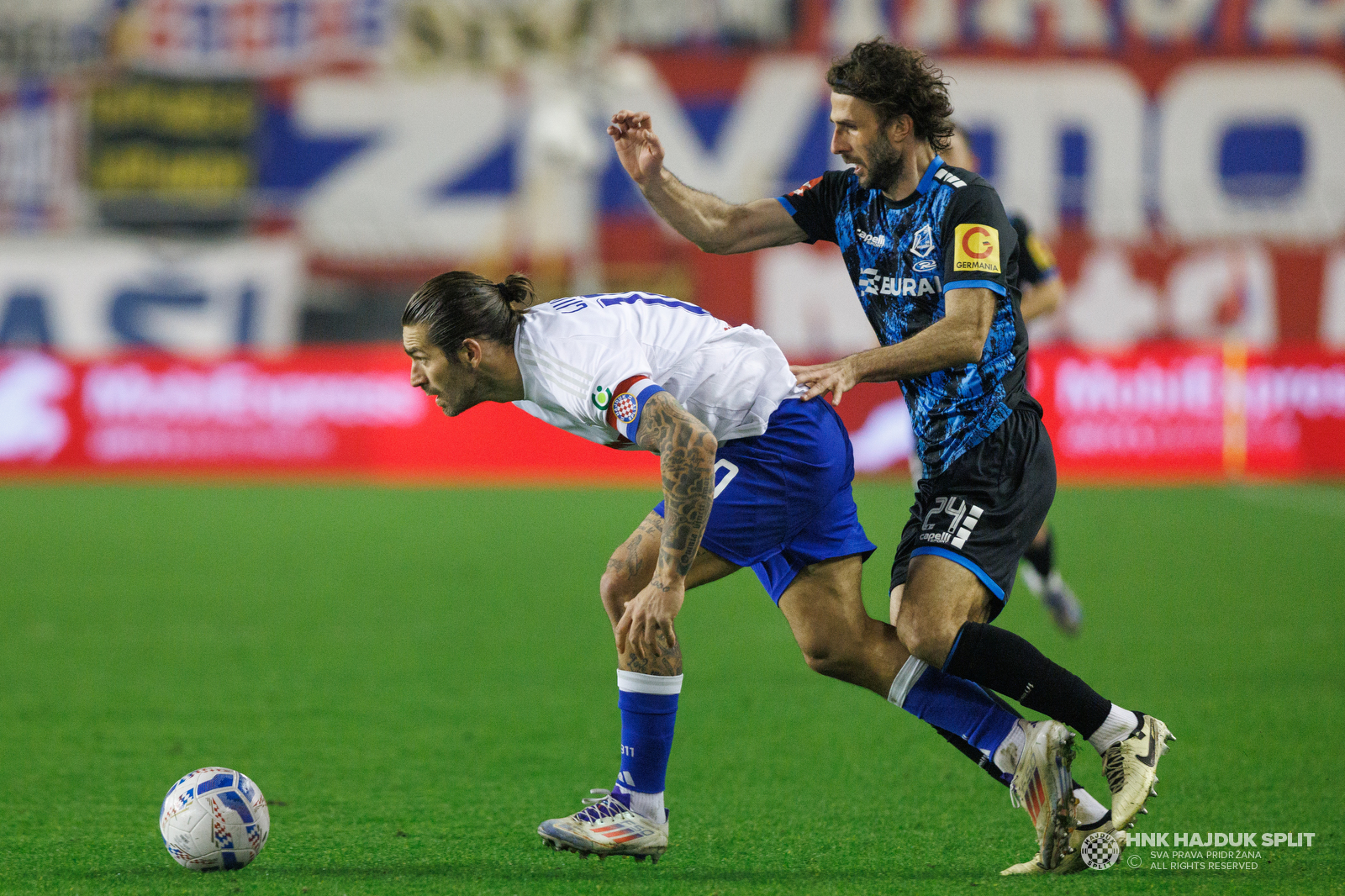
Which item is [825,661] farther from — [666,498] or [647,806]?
[666,498]

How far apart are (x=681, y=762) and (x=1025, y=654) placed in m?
1.69

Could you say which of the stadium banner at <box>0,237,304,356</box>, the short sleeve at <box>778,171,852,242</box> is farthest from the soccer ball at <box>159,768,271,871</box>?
the stadium banner at <box>0,237,304,356</box>

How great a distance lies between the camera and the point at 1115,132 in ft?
81.6

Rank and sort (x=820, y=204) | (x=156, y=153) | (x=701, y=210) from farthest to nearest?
1. (x=156, y=153)
2. (x=701, y=210)
3. (x=820, y=204)

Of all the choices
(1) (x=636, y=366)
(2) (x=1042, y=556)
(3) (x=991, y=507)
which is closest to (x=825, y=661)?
(3) (x=991, y=507)

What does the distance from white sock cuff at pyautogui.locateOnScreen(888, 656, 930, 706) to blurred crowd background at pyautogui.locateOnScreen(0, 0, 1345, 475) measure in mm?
15537

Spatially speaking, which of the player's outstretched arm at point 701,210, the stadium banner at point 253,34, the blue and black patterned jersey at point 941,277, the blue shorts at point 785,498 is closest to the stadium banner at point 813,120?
the stadium banner at point 253,34

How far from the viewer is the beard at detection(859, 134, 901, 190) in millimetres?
4375

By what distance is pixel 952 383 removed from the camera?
443cm

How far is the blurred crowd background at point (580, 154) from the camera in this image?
2048cm

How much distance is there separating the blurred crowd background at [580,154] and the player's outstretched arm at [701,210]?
15.1m

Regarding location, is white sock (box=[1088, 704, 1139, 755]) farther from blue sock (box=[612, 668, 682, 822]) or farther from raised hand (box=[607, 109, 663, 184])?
raised hand (box=[607, 109, 663, 184])

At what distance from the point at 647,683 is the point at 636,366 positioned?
902 mm

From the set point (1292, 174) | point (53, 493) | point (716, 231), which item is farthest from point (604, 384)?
point (1292, 174)
